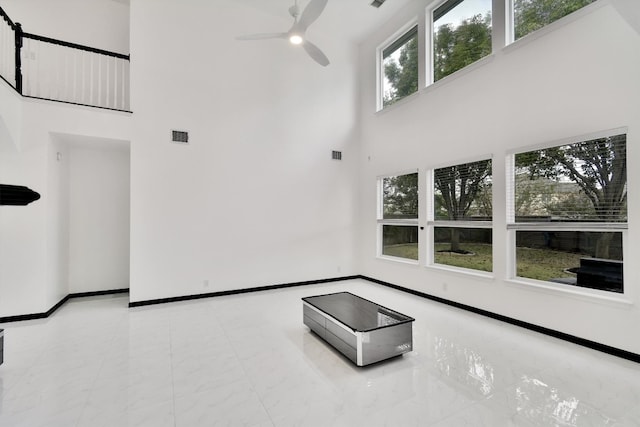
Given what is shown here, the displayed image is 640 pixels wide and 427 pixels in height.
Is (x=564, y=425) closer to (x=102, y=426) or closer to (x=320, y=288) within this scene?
(x=102, y=426)

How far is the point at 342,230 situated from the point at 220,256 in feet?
8.61

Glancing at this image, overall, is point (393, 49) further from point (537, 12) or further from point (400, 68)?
point (537, 12)

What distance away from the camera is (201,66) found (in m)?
Result: 5.25

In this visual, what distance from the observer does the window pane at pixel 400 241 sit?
5.59 meters

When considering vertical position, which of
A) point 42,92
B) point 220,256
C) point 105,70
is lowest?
point 220,256

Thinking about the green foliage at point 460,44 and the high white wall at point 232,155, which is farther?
the high white wall at point 232,155

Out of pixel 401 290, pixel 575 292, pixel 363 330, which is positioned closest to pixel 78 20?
pixel 363 330

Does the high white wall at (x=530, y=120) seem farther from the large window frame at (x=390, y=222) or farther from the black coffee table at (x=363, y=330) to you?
the black coffee table at (x=363, y=330)

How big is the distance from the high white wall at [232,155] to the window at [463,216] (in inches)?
83.9

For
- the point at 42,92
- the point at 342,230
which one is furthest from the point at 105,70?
the point at 342,230

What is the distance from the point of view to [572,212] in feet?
11.4

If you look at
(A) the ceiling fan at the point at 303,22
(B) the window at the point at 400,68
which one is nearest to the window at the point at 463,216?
(B) the window at the point at 400,68

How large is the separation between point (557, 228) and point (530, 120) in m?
1.35

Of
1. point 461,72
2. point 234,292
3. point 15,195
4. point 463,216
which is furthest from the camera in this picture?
point 234,292
